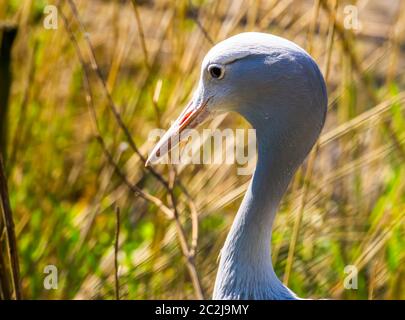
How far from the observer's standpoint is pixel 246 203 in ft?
7.64

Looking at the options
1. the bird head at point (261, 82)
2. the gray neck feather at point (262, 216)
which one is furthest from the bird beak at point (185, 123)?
the gray neck feather at point (262, 216)

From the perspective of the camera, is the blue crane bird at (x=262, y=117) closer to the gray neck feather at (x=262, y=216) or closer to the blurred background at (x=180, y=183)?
the gray neck feather at (x=262, y=216)

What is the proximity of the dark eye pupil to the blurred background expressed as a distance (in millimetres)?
469

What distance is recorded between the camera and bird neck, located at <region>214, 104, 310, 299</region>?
2309mm

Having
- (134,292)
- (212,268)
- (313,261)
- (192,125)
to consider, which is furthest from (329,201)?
(192,125)

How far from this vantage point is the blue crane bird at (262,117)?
7.34 ft

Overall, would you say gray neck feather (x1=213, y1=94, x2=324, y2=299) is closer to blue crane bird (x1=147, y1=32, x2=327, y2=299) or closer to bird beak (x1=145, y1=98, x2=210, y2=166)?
blue crane bird (x1=147, y1=32, x2=327, y2=299)

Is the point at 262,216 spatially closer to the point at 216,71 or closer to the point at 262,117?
the point at 262,117

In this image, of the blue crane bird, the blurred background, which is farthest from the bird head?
the blurred background

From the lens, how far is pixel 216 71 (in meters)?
2.32

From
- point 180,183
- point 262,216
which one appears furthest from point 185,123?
point 180,183

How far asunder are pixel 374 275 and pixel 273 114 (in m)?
0.83

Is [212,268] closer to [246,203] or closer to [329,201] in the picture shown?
[329,201]

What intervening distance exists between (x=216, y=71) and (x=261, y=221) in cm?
34
